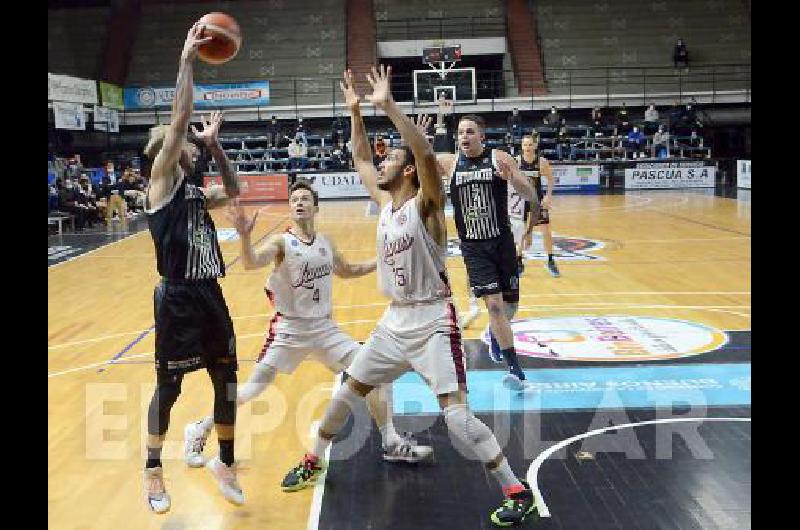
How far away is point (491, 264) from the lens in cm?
695

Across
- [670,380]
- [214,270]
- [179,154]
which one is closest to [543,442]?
[670,380]

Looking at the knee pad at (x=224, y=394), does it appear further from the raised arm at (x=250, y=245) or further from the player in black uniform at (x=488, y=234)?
the player in black uniform at (x=488, y=234)

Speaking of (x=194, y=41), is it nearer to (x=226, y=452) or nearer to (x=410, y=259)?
(x=410, y=259)

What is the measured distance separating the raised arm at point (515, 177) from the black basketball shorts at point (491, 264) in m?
0.50

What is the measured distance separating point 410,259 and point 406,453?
4.69 ft

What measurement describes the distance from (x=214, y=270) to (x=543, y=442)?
2.47 meters

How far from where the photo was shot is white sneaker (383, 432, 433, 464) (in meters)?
5.38

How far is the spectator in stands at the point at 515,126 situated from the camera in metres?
28.7

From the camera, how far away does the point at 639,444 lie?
18.3ft

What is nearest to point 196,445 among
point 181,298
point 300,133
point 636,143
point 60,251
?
point 181,298

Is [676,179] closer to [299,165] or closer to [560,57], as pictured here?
[560,57]

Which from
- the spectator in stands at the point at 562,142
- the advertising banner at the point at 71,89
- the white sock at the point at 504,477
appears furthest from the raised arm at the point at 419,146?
the spectator in stands at the point at 562,142

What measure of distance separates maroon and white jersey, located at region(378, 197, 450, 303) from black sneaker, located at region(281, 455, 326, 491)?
1154mm

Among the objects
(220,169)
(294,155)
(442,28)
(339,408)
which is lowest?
(339,408)
